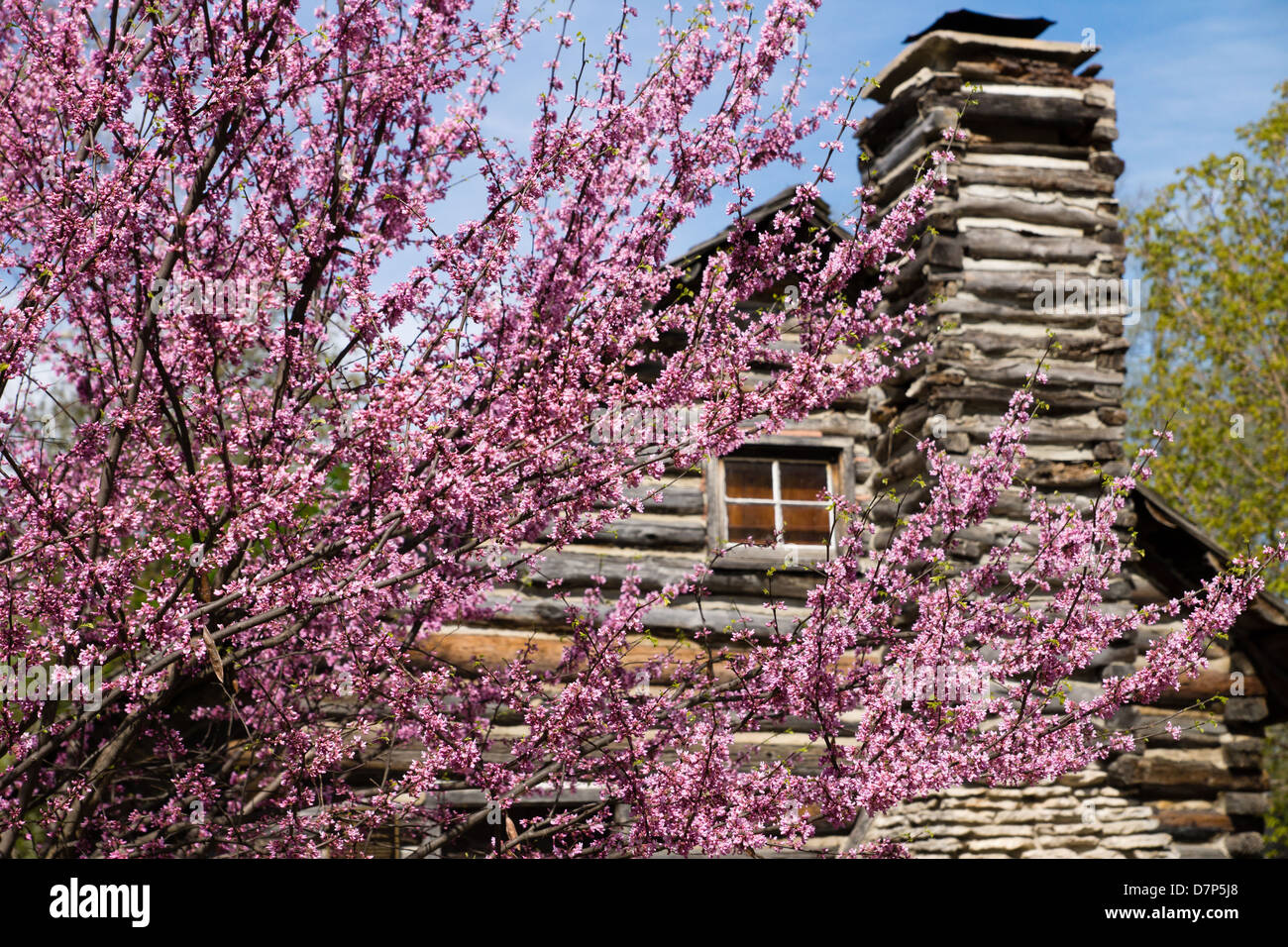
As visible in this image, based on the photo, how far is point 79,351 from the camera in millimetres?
7070

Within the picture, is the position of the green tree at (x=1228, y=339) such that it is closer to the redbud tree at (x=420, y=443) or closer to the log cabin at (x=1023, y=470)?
the log cabin at (x=1023, y=470)

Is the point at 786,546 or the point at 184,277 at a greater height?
the point at 184,277

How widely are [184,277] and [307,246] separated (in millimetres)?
591

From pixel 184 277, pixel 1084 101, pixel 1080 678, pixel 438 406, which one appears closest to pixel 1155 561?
pixel 1080 678

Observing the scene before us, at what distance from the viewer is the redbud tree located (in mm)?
4984

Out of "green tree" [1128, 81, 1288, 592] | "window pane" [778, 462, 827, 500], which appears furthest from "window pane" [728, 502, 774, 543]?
"green tree" [1128, 81, 1288, 592]

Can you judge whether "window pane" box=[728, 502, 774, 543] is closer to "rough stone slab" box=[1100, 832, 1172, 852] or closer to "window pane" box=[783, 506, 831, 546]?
"window pane" box=[783, 506, 831, 546]

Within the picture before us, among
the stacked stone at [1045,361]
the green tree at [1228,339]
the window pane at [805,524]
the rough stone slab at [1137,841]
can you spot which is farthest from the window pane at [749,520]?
the green tree at [1228,339]

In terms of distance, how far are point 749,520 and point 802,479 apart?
674 mm

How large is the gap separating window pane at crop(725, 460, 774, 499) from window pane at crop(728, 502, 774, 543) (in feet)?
0.22

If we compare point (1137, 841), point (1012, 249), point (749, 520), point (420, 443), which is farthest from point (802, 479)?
point (420, 443)

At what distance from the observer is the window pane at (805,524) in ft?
32.8
